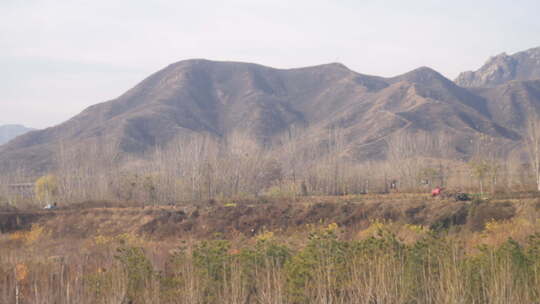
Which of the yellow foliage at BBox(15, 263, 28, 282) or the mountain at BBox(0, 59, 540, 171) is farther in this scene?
the mountain at BBox(0, 59, 540, 171)

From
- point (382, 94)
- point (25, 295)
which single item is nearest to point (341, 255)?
point (25, 295)

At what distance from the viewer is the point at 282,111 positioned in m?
145

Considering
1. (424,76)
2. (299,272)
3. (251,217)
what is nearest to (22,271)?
(299,272)

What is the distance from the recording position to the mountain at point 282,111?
333 feet

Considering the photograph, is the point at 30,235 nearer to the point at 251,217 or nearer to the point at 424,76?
the point at 251,217

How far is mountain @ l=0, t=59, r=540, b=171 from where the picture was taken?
102 m

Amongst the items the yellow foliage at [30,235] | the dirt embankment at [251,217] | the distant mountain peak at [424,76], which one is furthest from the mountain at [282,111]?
the yellow foliage at [30,235]

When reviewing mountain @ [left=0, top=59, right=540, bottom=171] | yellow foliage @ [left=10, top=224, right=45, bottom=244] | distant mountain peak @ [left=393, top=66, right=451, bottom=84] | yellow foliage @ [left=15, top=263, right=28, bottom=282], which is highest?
distant mountain peak @ [left=393, top=66, right=451, bottom=84]

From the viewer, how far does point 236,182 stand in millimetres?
52469

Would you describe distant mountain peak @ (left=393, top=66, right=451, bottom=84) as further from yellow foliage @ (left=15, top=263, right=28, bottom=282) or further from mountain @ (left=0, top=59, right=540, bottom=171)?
yellow foliage @ (left=15, top=263, right=28, bottom=282)

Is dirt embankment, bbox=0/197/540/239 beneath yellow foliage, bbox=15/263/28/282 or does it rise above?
beneath

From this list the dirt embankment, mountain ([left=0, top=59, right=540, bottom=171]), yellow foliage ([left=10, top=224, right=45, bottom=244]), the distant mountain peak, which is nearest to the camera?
the dirt embankment

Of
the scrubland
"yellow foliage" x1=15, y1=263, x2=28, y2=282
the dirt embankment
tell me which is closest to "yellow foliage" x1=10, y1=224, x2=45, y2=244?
the dirt embankment

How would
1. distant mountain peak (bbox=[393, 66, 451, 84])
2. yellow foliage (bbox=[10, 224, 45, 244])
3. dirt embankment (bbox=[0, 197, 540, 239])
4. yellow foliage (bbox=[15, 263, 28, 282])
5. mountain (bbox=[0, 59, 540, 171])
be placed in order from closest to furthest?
yellow foliage (bbox=[15, 263, 28, 282]), dirt embankment (bbox=[0, 197, 540, 239]), yellow foliage (bbox=[10, 224, 45, 244]), mountain (bbox=[0, 59, 540, 171]), distant mountain peak (bbox=[393, 66, 451, 84])
